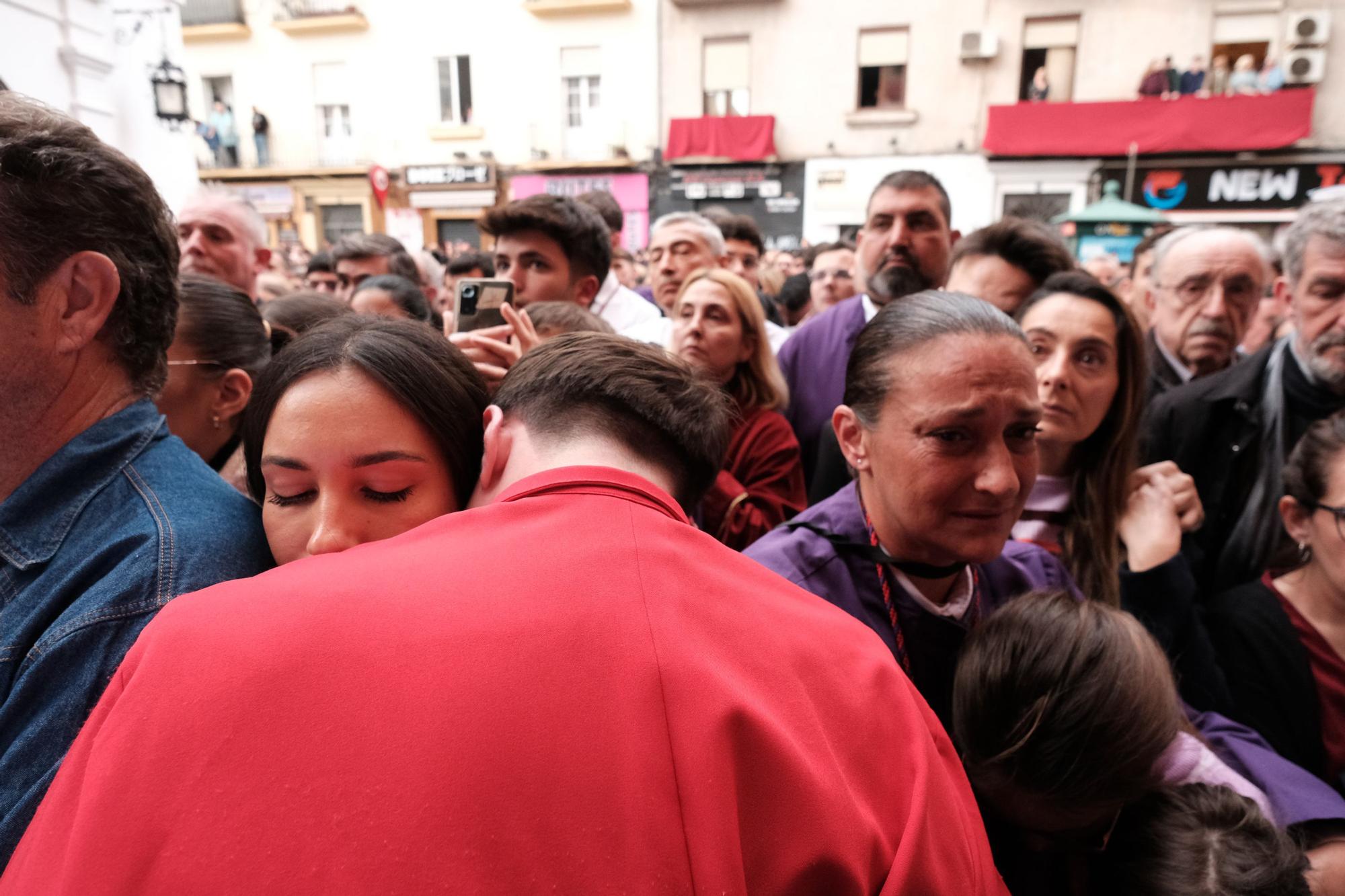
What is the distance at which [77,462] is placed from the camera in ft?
3.93

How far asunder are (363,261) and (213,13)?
61.4 ft

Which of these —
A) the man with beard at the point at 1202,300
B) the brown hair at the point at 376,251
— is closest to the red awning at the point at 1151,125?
the man with beard at the point at 1202,300

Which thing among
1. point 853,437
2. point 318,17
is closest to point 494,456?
point 853,437

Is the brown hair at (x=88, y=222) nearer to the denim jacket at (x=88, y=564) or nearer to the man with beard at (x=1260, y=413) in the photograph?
the denim jacket at (x=88, y=564)

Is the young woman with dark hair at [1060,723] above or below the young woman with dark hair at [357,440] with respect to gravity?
below

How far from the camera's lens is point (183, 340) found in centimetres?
190

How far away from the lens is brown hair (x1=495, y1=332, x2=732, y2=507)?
112 cm

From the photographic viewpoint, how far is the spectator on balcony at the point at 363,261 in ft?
15.7

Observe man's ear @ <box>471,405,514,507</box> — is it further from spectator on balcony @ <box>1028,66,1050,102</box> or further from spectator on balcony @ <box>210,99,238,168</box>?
spectator on balcony @ <box>210,99,238,168</box>

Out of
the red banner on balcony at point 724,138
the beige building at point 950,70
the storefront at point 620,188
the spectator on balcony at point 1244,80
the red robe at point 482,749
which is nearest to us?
the red robe at point 482,749

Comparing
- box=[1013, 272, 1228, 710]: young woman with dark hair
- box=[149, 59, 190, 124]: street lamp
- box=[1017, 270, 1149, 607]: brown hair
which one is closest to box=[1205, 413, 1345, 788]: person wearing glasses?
box=[1013, 272, 1228, 710]: young woman with dark hair

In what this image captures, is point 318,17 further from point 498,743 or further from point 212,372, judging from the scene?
point 498,743

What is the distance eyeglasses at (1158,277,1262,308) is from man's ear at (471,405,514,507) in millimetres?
3427

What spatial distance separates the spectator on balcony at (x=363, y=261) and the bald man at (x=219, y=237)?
3.96 feet
